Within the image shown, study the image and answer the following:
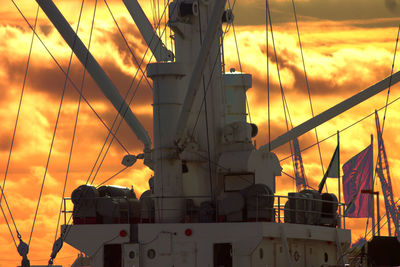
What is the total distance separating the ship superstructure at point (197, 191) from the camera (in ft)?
145

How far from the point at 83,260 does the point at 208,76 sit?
949cm

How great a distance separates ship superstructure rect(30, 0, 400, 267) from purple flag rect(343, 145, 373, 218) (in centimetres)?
2264

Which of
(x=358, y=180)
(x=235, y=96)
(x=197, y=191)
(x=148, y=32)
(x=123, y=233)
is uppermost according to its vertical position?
(x=148, y=32)

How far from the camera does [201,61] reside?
43.5 m

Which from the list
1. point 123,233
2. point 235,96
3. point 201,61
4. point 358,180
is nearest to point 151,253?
point 123,233

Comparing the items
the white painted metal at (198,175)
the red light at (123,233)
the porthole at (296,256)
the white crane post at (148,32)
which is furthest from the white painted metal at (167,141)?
the porthole at (296,256)

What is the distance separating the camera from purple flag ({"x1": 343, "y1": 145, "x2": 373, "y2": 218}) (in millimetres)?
75000

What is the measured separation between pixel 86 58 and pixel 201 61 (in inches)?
297

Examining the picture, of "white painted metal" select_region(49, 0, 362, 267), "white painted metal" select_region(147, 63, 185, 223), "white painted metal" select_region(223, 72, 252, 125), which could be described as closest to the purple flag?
"white painted metal" select_region(223, 72, 252, 125)

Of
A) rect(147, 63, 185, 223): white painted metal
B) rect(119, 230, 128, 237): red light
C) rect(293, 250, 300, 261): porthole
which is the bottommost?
rect(293, 250, 300, 261): porthole

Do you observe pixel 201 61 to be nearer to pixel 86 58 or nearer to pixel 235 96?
pixel 86 58

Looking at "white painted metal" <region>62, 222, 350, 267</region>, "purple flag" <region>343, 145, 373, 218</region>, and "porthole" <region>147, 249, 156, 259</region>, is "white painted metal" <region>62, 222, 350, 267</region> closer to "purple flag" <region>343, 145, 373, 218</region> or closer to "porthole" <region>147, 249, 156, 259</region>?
"porthole" <region>147, 249, 156, 259</region>

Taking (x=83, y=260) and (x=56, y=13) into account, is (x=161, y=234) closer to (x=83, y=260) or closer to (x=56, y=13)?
(x=83, y=260)

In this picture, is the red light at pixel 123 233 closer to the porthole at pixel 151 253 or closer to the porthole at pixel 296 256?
the porthole at pixel 151 253
